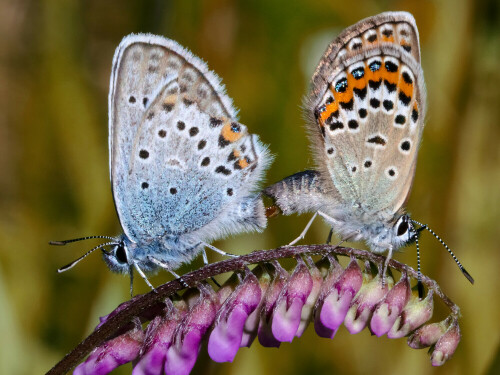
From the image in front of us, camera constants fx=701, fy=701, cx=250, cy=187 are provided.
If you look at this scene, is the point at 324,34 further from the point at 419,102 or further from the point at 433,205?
the point at 419,102

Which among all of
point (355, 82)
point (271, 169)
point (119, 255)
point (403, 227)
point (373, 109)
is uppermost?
point (355, 82)

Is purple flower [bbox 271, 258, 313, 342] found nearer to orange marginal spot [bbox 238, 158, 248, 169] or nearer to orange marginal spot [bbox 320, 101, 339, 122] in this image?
orange marginal spot [bbox 238, 158, 248, 169]

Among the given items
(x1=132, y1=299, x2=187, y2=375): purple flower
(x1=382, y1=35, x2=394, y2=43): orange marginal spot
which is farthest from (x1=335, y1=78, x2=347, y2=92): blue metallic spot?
(x1=132, y1=299, x2=187, y2=375): purple flower

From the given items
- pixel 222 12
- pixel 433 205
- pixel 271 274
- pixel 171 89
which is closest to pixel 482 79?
pixel 433 205

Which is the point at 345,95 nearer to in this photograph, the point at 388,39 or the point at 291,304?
the point at 388,39

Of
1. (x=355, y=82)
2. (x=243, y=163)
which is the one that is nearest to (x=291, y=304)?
(x=243, y=163)

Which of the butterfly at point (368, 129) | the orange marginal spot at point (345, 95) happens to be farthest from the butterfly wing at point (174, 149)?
the orange marginal spot at point (345, 95)

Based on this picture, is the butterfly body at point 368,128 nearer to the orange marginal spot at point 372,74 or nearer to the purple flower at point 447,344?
the orange marginal spot at point 372,74
